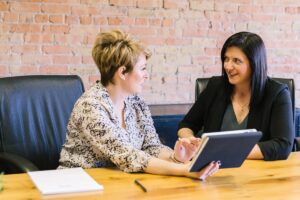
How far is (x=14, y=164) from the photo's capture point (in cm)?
225

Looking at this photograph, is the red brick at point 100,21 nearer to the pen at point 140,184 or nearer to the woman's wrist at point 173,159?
the woman's wrist at point 173,159

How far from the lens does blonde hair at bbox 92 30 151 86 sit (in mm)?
2141

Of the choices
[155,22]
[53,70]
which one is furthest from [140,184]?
[155,22]

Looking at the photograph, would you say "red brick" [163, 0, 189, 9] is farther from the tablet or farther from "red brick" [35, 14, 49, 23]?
the tablet

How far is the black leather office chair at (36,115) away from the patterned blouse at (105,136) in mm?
384

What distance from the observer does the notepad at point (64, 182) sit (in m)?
1.72

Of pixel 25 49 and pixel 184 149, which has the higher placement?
pixel 25 49

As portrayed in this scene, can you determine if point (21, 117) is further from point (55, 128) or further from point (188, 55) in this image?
point (188, 55)

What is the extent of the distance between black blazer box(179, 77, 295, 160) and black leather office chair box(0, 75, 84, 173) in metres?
0.64

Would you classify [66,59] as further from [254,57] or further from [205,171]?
[205,171]

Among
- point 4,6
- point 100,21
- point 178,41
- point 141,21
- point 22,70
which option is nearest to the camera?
point 4,6

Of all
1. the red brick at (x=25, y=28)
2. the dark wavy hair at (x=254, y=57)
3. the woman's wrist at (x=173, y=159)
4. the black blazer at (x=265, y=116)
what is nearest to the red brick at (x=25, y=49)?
the red brick at (x=25, y=28)

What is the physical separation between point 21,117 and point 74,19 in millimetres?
1144

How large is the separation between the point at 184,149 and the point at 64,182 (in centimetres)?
53
